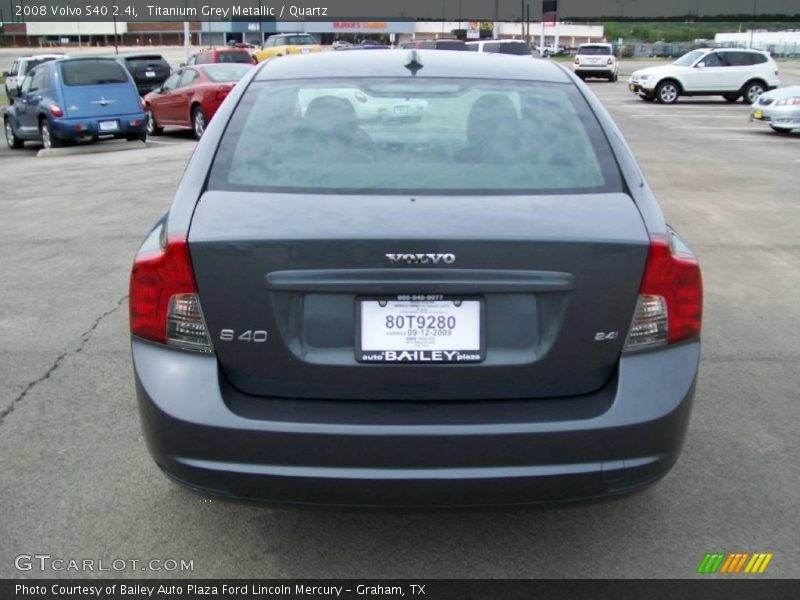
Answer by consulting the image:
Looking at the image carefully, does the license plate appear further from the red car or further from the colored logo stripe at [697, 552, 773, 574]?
the red car

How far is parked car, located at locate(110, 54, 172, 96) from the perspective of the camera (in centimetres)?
3008

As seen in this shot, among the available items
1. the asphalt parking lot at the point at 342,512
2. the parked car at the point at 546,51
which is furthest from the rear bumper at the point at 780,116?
the parked car at the point at 546,51

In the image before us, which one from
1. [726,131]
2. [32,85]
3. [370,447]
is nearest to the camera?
[370,447]

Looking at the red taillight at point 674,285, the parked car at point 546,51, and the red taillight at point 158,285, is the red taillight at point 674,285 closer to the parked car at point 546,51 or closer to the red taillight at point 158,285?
the red taillight at point 158,285

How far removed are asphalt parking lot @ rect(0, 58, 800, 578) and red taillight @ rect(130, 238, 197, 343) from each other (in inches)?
25.1

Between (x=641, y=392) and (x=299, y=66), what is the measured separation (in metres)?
2.07

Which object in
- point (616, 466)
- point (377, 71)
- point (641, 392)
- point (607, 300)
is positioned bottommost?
point (616, 466)

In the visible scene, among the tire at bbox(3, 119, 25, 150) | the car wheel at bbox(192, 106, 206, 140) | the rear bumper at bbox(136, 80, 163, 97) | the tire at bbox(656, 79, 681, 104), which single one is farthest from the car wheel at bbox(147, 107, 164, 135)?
the tire at bbox(656, 79, 681, 104)

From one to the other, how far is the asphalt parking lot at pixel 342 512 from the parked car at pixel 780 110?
1202 cm

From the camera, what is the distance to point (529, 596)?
3.02 metres

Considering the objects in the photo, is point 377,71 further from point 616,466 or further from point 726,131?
point 726,131

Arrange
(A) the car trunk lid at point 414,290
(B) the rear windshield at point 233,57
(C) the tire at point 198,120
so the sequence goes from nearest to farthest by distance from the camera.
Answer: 1. (A) the car trunk lid at point 414,290
2. (C) the tire at point 198,120
3. (B) the rear windshield at point 233,57

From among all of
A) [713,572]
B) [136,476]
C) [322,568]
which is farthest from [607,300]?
[136,476]

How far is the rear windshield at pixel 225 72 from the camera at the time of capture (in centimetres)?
1839
